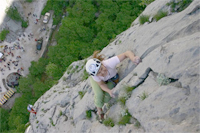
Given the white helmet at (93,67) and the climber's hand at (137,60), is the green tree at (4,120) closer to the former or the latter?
the white helmet at (93,67)

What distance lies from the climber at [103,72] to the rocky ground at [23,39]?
41.4 m

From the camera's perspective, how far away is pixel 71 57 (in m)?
38.0

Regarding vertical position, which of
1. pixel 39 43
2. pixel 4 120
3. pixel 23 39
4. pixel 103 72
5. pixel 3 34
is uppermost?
pixel 3 34

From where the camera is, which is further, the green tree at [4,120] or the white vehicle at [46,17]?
the white vehicle at [46,17]

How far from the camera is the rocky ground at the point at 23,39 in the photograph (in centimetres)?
4794

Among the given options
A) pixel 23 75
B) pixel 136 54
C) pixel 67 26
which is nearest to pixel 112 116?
pixel 136 54

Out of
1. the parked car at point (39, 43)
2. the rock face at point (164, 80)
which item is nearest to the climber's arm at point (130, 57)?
the rock face at point (164, 80)

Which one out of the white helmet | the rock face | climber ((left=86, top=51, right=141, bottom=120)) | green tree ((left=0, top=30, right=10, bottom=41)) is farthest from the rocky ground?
the white helmet

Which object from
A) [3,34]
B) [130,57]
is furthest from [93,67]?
[3,34]

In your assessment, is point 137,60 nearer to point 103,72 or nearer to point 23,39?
point 103,72

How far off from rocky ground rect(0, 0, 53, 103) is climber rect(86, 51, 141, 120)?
4142 centimetres

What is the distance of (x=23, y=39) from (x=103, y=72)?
1925 inches

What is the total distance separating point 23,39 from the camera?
51969 millimetres

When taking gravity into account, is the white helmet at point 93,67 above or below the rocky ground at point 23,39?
below
